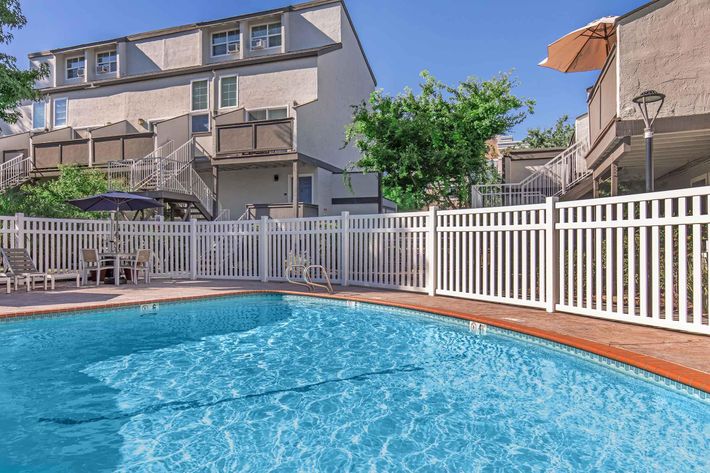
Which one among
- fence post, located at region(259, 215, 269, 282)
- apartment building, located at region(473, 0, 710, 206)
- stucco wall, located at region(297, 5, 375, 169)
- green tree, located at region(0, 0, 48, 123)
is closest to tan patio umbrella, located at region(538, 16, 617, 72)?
apartment building, located at region(473, 0, 710, 206)

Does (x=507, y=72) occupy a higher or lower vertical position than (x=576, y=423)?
higher

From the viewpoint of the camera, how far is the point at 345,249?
10.7m

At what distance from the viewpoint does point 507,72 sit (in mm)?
15953

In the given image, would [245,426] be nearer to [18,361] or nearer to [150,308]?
[18,361]

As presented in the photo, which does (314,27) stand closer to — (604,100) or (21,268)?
(604,100)

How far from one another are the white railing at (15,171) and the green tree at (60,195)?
614 mm

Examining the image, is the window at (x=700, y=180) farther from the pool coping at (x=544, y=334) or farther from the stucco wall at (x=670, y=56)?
the pool coping at (x=544, y=334)

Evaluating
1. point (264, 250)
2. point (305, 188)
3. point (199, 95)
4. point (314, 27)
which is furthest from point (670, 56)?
point (199, 95)

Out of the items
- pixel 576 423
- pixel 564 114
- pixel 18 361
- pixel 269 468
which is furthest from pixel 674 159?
pixel 564 114

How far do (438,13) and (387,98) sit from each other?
5.83m

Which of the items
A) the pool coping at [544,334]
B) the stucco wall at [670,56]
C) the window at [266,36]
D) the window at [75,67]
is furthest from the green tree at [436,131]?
the window at [75,67]

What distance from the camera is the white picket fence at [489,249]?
18.2 feet

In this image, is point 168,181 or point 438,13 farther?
point 438,13

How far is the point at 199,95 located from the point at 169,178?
5808 millimetres
